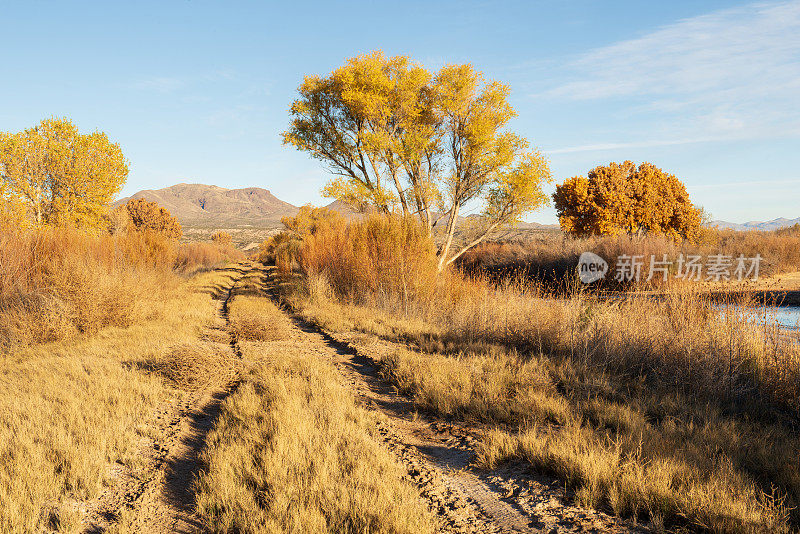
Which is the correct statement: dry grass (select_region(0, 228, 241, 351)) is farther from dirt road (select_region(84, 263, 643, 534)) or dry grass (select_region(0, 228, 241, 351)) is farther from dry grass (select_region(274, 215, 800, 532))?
dry grass (select_region(274, 215, 800, 532))

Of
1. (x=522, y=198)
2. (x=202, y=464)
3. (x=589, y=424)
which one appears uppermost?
(x=522, y=198)

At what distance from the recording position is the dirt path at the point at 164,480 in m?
3.04

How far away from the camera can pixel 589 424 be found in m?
4.20

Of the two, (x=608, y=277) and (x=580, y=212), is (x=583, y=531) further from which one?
(x=580, y=212)

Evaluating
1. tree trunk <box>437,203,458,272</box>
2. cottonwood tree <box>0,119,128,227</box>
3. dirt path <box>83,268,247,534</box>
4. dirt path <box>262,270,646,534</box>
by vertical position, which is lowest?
dirt path <box>83,268,247,534</box>

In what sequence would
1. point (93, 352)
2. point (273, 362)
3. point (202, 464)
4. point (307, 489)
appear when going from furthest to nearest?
point (93, 352), point (273, 362), point (202, 464), point (307, 489)

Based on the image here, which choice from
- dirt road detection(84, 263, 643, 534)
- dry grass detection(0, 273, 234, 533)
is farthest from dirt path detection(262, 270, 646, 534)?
dry grass detection(0, 273, 234, 533)

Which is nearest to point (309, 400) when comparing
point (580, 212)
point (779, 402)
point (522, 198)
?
point (779, 402)

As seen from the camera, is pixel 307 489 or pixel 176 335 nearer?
pixel 307 489

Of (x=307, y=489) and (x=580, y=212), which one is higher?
(x=580, y=212)

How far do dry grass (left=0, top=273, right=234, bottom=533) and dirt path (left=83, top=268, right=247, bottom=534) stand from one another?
0.12 metres

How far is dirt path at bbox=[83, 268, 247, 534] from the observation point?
9.96 ft

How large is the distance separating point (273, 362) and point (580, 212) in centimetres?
3329

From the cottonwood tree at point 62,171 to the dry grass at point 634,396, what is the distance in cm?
1968
